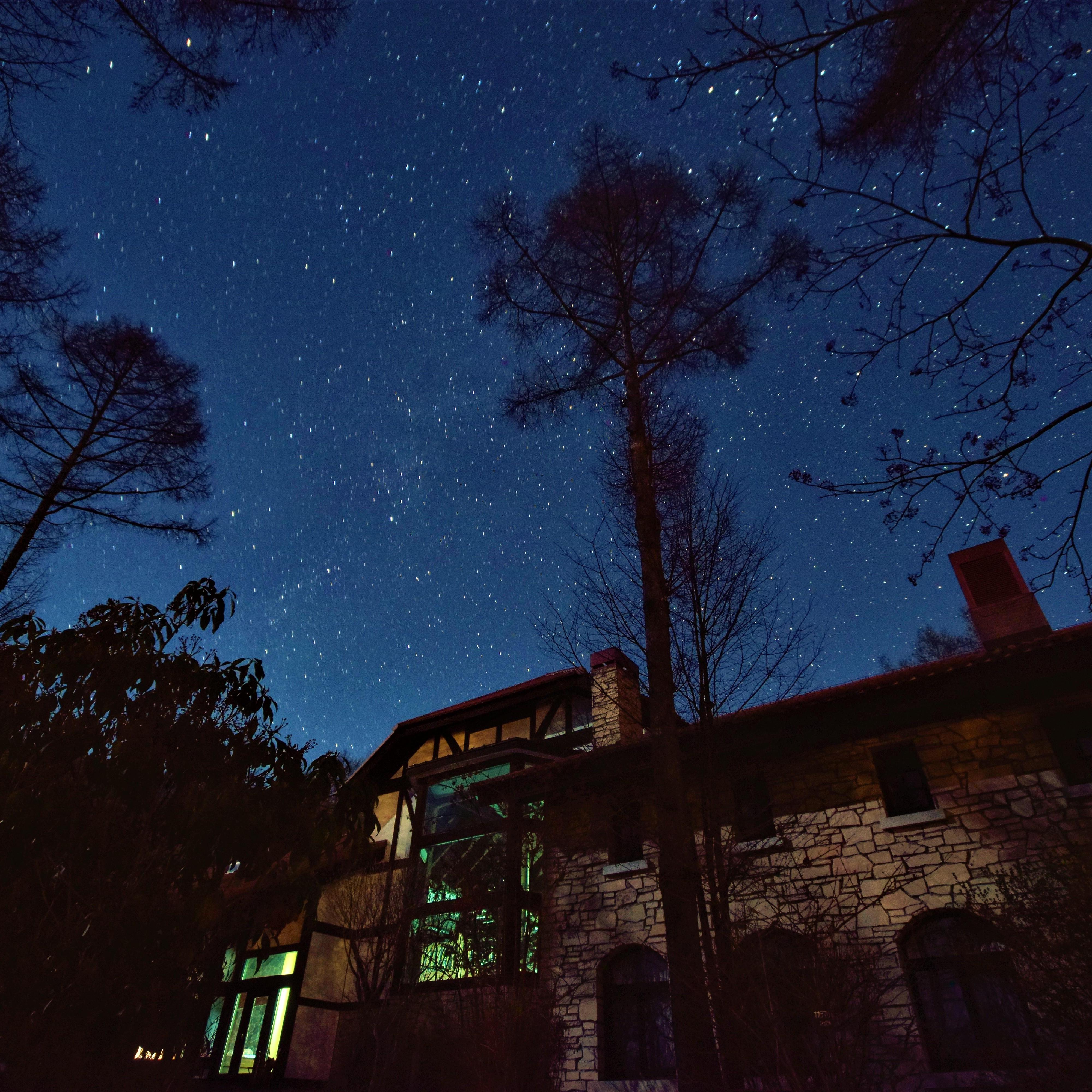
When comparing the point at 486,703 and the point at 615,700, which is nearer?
the point at 615,700

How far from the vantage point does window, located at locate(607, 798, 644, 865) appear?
1187 centimetres

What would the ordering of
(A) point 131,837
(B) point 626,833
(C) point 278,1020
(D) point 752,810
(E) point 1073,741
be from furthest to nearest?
(C) point 278,1020 → (B) point 626,833 → (D) point 752,810 → (E) point 1073,741 → (A) point 131,837

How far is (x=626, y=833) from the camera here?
1217cm

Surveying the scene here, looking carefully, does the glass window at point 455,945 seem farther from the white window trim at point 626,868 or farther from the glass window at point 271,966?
the glass window at point 271,966

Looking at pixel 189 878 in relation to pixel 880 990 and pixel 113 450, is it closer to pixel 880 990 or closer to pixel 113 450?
pixel 880 990

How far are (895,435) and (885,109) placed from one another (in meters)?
2.27

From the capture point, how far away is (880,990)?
307 inches

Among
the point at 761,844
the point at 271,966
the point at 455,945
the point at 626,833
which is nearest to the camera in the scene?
the point at 761,844

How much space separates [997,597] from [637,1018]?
8787mm

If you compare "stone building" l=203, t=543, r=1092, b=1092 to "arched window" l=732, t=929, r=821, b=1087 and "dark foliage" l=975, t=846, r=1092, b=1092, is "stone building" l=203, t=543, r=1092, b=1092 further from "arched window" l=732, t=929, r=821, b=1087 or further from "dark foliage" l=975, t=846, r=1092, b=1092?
"dark foliage" l=975, t=846, r=1092, b=1092

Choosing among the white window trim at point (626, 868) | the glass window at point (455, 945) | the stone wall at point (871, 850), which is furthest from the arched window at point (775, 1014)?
the glass window at point (455, 945)

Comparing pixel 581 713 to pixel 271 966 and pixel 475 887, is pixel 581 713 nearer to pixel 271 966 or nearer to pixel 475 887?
pixel 475 887

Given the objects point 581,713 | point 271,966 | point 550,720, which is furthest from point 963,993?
point 271,966

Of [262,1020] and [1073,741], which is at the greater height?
[1073,741]
